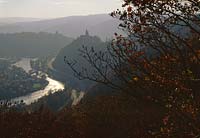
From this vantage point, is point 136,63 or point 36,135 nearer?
point 136,63

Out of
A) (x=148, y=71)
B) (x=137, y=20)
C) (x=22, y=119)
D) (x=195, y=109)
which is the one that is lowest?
(x=22, y=119)

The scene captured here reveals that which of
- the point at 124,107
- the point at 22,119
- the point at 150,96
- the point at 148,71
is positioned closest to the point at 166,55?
the point at 148,71

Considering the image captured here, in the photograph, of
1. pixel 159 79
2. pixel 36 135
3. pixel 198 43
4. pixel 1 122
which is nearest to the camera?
pixel 159 79

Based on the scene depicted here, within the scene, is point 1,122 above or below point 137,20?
below

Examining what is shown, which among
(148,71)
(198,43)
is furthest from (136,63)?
(198,43)

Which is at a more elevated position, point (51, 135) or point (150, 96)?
point (150, 96)

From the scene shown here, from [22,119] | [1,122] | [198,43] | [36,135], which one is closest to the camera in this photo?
[198,43]

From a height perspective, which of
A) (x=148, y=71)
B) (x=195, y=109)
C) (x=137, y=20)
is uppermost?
(x=137, y=20)

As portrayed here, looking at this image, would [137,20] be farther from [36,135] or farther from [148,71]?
[36,135]

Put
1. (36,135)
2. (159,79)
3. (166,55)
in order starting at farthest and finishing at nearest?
(36,135) → (166,55) → (159,79)

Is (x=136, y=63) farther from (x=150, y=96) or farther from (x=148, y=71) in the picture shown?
(x=150, y=96)
